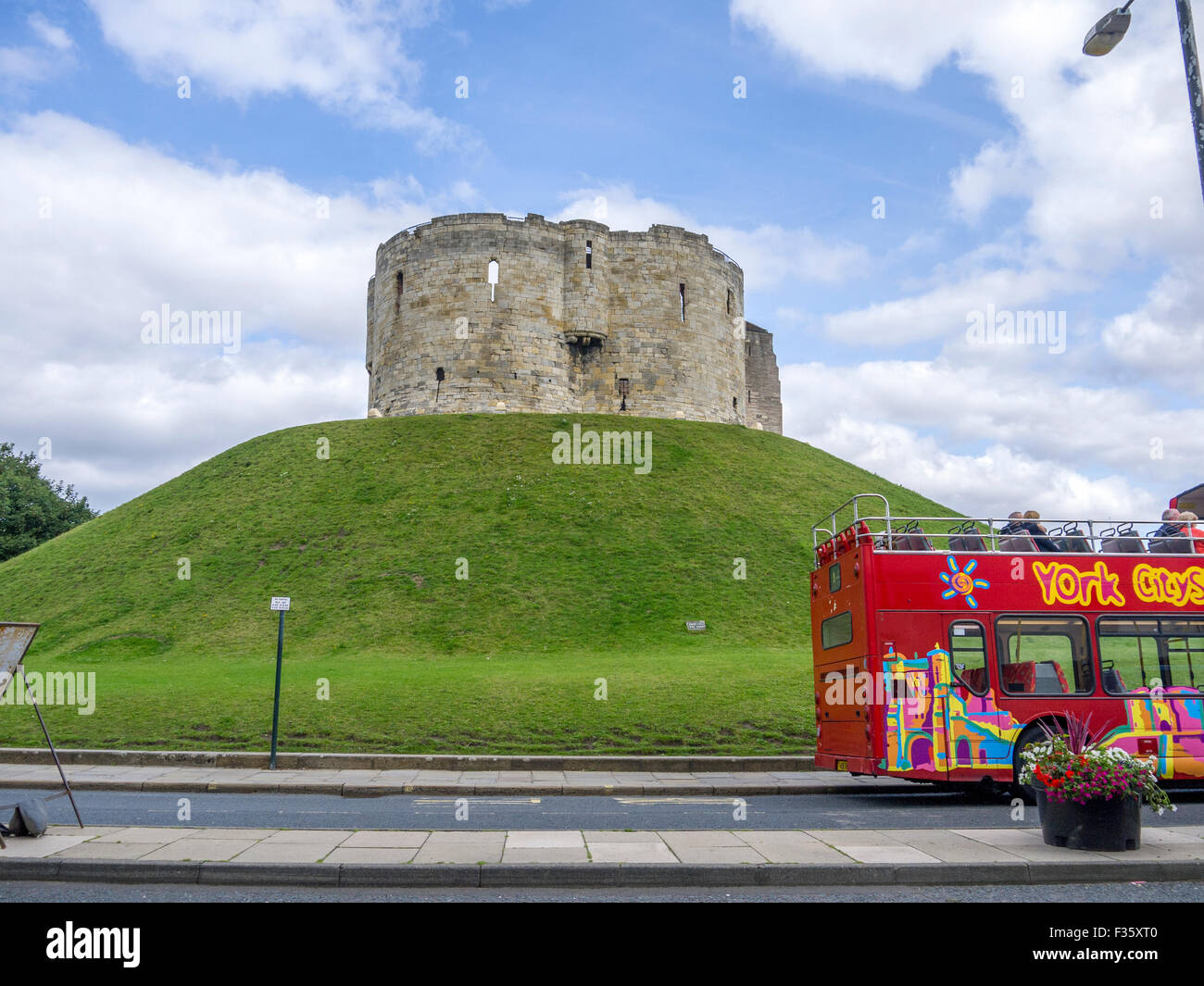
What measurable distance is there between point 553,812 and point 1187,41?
1233cm

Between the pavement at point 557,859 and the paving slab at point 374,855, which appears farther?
the paving slab at point 374,855

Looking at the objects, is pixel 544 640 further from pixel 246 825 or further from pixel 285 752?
pixel 246 825

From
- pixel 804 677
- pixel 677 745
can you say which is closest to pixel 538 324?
pixel 804 677

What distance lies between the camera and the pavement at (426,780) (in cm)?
1425

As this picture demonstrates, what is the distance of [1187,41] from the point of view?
421 inches

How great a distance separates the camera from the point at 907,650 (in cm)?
1325

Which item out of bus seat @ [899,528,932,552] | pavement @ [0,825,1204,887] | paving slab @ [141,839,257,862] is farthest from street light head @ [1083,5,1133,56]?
paving slab @ [141,839,257,862]

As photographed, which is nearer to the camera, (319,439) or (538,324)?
(319,439)

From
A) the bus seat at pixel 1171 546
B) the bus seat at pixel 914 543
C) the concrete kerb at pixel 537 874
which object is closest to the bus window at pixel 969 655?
the bus seat at pixel 914 543

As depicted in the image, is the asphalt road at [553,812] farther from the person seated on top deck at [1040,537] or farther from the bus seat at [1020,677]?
Result: the person seated on top deck at [1040,537]

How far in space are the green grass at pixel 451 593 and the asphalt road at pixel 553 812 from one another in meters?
3.57

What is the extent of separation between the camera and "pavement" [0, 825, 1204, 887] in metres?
7.77

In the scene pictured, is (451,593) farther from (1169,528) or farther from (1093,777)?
(1093,777)
